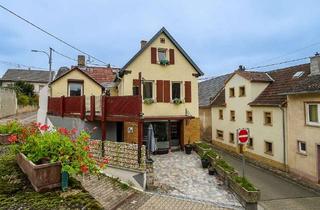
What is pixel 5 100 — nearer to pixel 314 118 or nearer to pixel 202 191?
pixel 202 191

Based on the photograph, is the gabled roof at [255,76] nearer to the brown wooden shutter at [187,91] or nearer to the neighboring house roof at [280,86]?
the neighboring house roof at [280,86]

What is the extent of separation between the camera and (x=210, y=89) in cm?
3759

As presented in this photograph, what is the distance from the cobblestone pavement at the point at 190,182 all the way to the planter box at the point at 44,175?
6.93 metres

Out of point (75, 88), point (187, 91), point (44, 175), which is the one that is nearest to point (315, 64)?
point (187, 91)

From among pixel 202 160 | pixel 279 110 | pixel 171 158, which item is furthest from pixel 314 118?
pixel 171 158

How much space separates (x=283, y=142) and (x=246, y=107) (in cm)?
596

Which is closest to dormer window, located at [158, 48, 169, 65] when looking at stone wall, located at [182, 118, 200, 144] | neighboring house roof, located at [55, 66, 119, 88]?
stone wall, located at [182, 118, 200, 144]

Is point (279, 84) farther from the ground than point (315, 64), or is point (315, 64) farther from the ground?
point (315, 64)

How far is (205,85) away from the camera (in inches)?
1601

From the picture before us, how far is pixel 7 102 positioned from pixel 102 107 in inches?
1043

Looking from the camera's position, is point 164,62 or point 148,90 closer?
point 148,90

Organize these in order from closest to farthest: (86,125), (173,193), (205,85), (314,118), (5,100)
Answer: (173,193) < (86,125) < (314,118) < (5,100) < (205,85)

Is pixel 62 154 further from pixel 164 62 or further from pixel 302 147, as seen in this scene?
pixel 302 147

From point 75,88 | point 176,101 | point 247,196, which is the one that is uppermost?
point 75,88
